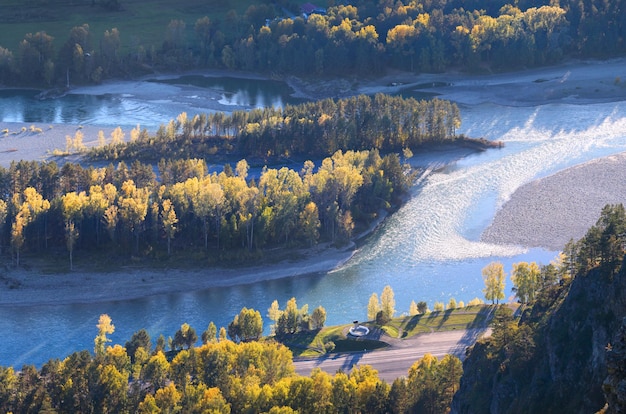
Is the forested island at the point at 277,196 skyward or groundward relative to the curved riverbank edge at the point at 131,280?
skyward

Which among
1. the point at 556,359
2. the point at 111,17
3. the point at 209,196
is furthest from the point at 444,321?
the point at 111,17

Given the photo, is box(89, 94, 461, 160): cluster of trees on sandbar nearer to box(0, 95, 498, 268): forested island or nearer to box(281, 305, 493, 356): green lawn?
box(0, 95, 498, 268): forested island

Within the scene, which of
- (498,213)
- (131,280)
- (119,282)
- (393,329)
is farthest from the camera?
(498,213)

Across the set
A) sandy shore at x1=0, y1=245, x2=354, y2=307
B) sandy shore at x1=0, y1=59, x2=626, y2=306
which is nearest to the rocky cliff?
sandy shore at x1=0, y1=245, x2=354, y2=307

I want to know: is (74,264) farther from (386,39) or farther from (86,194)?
(386,39)

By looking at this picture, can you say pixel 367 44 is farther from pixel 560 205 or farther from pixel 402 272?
pixel 402 272

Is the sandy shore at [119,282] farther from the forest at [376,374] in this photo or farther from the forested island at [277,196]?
the forest at [376,374]

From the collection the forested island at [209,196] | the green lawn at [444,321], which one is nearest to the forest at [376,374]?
the green lawn at [444,321]
